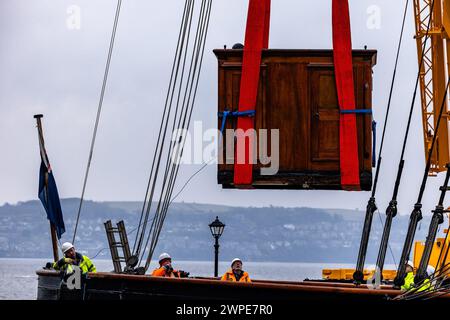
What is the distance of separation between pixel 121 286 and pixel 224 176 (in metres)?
2.25

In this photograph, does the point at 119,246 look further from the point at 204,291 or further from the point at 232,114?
the point at 232,114

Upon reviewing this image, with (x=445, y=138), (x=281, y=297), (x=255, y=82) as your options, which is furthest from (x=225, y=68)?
(x=445, y=138)

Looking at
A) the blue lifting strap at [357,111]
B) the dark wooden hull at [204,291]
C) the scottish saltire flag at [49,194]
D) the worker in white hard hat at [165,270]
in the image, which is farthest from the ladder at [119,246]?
the blue lifting strap at [357,111]

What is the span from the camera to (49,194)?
92.6 ft

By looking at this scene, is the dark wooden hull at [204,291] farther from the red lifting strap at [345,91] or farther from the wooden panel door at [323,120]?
the wooden panel door at [323,120]

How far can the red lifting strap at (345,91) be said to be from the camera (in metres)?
18.2

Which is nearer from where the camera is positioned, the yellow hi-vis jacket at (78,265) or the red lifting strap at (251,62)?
the red lifting strap at (251,62)

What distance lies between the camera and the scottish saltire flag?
90.7ft

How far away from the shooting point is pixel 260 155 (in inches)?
730

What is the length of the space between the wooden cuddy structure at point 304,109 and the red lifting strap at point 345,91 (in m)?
0.11

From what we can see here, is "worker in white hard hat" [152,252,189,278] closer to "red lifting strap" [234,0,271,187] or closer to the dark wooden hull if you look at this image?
the dark wooden hull

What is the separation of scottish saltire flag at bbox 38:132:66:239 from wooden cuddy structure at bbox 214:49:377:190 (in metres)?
9.80

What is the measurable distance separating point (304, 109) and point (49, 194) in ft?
36.4
